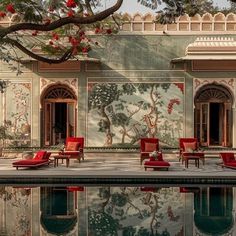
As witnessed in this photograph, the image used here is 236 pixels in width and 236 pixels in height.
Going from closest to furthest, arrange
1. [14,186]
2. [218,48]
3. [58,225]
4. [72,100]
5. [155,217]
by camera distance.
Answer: [58,225] < [155,217] < [14,186] < [218,48] < [72,100]

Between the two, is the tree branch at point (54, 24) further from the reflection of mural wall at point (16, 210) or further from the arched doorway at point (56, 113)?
the arched doorway at point (56, 113)

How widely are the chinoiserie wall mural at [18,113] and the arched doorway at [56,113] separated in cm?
54

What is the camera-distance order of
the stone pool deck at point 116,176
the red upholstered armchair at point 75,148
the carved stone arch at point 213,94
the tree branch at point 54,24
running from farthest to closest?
the carved stone arch at point 213,94 → the red upholstered armchair at point 75,148 → the stone pool deck at point 116,176 → the tree branch at point 54,24

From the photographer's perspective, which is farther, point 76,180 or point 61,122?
point 61,122

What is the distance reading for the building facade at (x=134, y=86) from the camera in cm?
1656

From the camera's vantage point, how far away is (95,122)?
16.7 m

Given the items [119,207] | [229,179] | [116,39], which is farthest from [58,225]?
[116,39]

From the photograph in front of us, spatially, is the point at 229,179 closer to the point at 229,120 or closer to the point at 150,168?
the point at 150,168

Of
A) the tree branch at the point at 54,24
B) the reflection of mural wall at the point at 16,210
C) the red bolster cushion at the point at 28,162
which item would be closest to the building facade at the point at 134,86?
the red bolster cushion at the point at 28,162

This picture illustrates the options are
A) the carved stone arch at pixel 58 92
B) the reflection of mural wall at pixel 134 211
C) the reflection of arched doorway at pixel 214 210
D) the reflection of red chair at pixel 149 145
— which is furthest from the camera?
the carved stone arch at pixel 58 92

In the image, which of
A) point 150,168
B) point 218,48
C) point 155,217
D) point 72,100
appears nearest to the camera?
point 155,217

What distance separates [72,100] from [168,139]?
11.6 ft

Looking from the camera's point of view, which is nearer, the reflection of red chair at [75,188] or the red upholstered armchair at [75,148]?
the reflection of red chair at [75,188]

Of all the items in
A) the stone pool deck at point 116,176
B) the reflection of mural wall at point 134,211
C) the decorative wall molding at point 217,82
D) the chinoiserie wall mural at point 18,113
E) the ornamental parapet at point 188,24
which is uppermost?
the ornamental parapet at point 188,24
